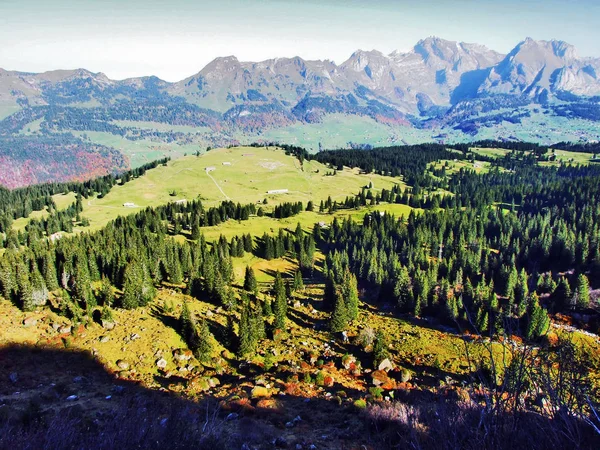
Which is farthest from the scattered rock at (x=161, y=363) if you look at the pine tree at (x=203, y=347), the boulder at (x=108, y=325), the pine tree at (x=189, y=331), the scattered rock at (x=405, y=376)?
the scattered rock at (x=405, y=376)

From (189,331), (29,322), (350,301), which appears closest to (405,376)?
(350,301)

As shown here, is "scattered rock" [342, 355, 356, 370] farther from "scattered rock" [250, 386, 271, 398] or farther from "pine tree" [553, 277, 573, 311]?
"pine tree" [553, 277, 573, 311]

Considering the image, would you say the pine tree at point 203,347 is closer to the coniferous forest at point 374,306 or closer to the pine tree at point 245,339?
the coniferous forest at point 374,306

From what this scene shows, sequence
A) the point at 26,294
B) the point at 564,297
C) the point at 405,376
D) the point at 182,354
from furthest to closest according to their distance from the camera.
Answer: the point at 564,297, the point at 26,294, the point at 182,354, the point at 405,376

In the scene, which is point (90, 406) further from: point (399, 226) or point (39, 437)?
point (399, 226)

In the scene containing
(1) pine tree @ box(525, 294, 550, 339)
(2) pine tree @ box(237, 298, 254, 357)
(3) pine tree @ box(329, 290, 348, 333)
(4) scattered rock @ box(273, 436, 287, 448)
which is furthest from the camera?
(3) pine tree @ box(329, 290, 348, 333)

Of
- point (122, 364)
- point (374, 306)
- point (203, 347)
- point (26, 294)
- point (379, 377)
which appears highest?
point (26, 294)

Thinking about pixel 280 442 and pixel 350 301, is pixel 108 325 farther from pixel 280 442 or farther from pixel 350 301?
pixel 350 301

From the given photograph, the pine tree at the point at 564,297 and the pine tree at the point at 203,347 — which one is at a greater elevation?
the pine tree at the point at 203,347

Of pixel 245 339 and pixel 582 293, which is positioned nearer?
pixel 245 339

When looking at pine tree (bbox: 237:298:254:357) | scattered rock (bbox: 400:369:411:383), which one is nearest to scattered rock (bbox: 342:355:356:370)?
scattered rock (bbox: 400:369:411:383)

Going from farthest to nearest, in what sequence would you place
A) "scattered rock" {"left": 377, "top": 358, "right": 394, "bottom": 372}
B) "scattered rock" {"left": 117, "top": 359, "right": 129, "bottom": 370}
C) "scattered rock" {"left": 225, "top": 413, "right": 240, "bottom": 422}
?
1. "scattered rock" {"left": 377, "top": 358, "right": 394, "bottom": 372}
2. "scattered rock" {"left": 117, "top": 359, "right": 129, "bottom": 370}
3. "scattered rock" {"left": 225, "top": 413, "right": 240, "bottom": 422}
